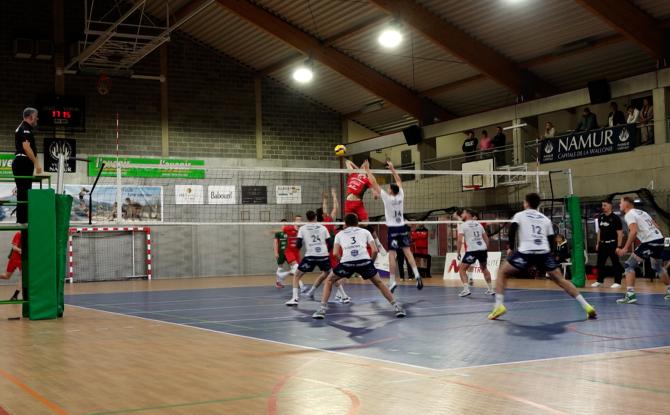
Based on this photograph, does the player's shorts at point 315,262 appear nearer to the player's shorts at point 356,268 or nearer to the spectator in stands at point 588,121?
the player's shorts at point 356,268

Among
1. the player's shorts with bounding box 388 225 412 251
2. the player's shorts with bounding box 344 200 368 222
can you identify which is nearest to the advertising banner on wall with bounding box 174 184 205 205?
the player's shorts with bounding box 344 200 368 222

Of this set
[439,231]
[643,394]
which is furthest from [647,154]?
[643,394]

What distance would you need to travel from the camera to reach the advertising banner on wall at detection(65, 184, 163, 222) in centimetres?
2594

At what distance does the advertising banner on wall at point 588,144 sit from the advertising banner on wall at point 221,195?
1154cm

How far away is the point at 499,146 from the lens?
2388 cm

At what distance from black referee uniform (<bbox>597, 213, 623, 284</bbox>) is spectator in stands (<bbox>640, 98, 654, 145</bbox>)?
3894mm

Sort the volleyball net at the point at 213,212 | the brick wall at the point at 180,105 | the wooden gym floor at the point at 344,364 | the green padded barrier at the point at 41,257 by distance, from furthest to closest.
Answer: the brick wall at the point at 180,105, the volleyball net at the point at 213,212, the green padded barrier at the point at 41,257, the wooden gym floor at the point at 344,364

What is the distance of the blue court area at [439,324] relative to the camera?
24.1 feet

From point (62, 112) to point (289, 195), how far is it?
8581 millimetres

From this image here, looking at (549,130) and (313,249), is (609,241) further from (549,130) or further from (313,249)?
(313,249)

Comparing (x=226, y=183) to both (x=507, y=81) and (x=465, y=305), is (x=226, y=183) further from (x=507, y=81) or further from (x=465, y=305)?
(x=465, y=305)

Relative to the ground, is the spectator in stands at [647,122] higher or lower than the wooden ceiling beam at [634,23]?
lower

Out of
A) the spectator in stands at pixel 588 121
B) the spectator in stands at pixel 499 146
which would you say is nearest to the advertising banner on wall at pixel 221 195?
the spectator in stands at pixel 499 146

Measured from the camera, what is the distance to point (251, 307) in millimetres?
13203
